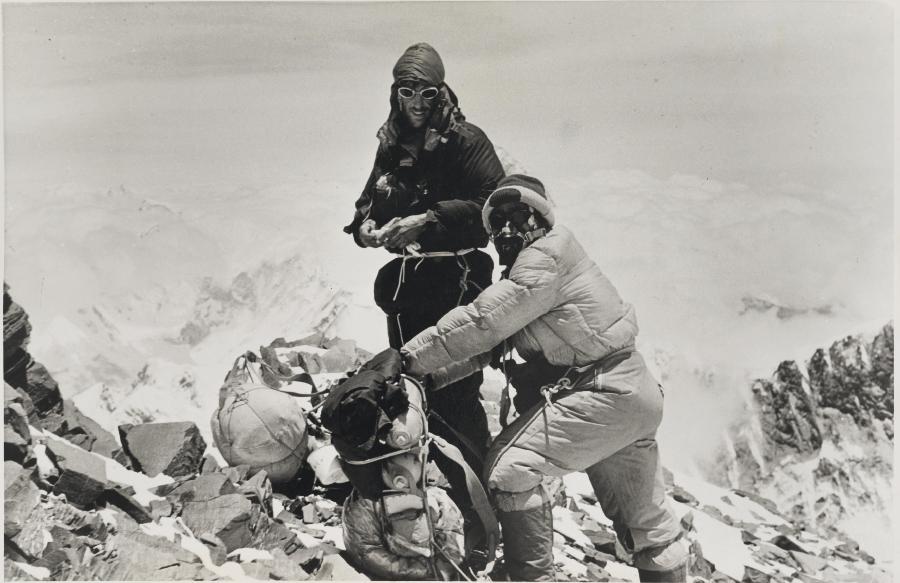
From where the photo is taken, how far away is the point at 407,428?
4.51 metres

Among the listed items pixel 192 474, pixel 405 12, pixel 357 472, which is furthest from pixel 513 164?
pixel 192 474

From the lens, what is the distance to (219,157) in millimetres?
5754

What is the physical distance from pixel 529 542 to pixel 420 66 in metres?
2.35

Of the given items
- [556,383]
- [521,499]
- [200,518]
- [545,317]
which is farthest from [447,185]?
[200,518]

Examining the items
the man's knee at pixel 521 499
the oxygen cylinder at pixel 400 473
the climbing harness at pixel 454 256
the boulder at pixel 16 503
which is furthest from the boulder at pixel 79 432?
the man's knee at pixel 521 499

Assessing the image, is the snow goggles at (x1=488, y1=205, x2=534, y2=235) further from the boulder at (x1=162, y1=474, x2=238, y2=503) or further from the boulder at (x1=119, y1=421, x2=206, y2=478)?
the boulder at (x1=119, y1=421, x2=206, y2=478)

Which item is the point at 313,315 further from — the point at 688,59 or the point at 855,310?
the point at 855,310

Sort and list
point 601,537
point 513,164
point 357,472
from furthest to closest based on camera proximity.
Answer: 1. point 513,164
2. point 601,537
3. point 357,472

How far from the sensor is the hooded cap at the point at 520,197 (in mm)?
4691

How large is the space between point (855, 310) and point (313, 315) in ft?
9.83

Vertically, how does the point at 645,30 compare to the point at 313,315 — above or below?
above

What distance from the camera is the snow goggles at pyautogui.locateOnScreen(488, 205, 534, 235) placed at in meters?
4.71

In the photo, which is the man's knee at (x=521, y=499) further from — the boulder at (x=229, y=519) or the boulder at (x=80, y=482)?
the boulder at (x=80, y=482)

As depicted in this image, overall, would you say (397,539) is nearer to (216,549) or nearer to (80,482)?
(216,549)
